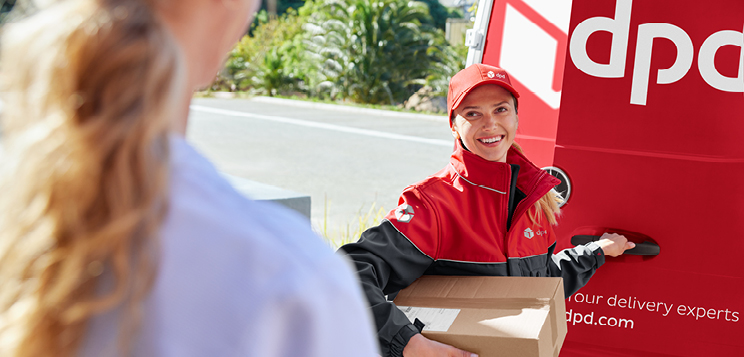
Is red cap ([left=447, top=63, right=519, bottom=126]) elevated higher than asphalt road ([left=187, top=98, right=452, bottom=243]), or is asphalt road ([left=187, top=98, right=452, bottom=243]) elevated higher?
red cap ([left=447, top=63, right=519, bottom=126])

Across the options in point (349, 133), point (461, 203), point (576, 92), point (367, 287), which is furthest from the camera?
point (349, 133)

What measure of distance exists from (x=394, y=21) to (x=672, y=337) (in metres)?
18.6

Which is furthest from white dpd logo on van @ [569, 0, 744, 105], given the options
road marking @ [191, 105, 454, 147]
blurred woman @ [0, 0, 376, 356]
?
road marking @ [191, 105, 454, 147]

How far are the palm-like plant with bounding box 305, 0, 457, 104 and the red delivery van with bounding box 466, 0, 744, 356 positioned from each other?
697 inches

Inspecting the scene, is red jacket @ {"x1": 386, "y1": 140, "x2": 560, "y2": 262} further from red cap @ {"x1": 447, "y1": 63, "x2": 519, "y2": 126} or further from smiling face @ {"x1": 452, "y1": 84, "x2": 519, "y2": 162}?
red cap @ {"x1": 447, "y1": 63, "x2": 519, "y2": 126}

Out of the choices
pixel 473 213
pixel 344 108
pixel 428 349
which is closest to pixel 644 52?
pixel 473 213

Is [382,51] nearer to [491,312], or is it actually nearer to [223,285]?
[491,312]

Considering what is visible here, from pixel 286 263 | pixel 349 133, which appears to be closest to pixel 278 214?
pixel 286 263

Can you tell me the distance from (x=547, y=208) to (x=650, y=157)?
0.35m

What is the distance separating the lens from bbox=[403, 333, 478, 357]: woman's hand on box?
1.56 metres

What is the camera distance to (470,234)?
195 cm

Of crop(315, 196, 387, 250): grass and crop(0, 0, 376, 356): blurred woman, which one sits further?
crop(315, 196, 387, 250): grass

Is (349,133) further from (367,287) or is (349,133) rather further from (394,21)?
(367,287)

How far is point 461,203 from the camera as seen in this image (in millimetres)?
1984
